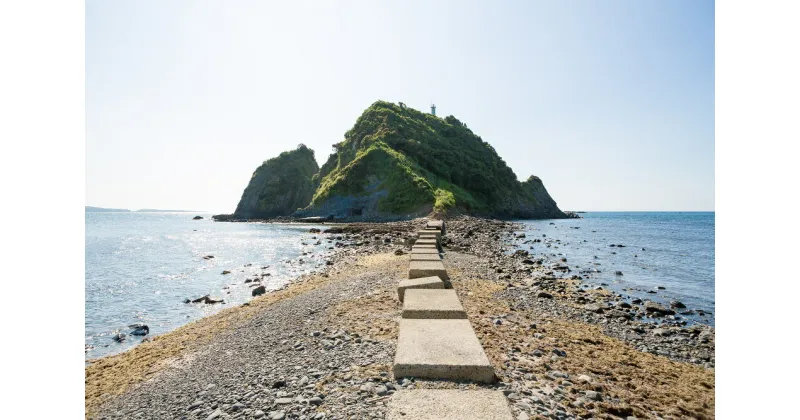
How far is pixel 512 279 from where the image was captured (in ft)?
46.0

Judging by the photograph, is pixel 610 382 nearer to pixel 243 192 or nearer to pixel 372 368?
pixel 372 368

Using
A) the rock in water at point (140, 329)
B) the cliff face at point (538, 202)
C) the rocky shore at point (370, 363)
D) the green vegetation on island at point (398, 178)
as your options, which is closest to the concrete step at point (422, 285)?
the rocky shore at point (370, 363)

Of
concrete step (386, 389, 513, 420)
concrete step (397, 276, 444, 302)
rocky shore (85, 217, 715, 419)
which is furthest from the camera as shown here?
concrete step (397, 276, 444, 302)

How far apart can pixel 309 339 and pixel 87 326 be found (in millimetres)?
9247

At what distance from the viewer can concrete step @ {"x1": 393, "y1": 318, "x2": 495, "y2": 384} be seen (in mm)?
4039

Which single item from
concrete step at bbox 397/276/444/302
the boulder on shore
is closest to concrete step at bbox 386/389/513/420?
concrete step at bbox 397/276/444/302

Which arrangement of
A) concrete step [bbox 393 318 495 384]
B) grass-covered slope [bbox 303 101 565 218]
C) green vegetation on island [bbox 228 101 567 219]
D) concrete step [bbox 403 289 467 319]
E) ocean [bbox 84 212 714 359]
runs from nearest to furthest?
concrete step [bbox 393 318 495 384] < concrete step [bbox 403 289 467 319] < ocean [bbox 84 212 714 359] < grass-covered slope [bbox 303 101 565 218] < green vegetation on island [bbox 228 101 567 219]

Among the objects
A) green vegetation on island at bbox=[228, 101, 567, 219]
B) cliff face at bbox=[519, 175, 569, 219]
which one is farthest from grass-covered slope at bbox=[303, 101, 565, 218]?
green vegetation on island at bbox=[228, 101, 567, 219]

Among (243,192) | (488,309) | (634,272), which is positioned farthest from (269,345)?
(243,192)

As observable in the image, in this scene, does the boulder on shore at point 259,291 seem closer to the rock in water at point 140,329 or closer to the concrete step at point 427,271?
the rock in water at point 140,329

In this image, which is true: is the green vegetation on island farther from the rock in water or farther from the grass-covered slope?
the rock in water

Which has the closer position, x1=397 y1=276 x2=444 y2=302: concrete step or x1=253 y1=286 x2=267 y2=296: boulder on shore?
x1=397 y1=276 x2=444 y2=302: concrete step

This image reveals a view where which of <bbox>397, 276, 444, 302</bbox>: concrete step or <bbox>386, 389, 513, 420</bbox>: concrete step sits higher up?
<bbox>397, 276, 444, 302</bbox>: concrete step

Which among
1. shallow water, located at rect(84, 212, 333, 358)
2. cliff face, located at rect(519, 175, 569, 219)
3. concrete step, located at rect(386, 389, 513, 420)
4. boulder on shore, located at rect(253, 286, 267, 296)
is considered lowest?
shallow water, located at rect(84, 212, 333, 358)
